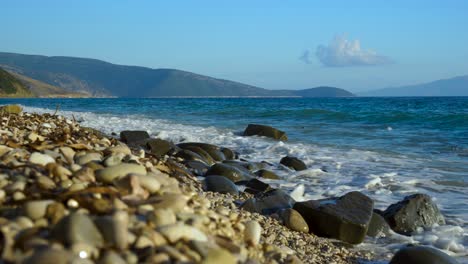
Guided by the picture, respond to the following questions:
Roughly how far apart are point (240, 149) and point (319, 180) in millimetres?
4046

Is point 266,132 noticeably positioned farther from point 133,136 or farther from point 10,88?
point 10,88

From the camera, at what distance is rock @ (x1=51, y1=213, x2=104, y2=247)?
1.80m

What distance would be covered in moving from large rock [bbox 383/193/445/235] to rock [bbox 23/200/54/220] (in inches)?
149

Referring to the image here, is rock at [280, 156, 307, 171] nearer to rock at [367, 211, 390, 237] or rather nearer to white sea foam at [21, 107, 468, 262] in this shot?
white sea foam at [21, 107, 468, 262]

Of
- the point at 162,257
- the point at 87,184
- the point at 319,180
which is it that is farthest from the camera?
the point at 319,180

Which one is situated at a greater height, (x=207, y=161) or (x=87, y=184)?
(x=87, y=184)

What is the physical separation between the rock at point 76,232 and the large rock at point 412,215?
149 inches

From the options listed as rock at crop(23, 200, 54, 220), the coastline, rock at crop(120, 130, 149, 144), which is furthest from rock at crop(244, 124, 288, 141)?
rock at crop(23, 200, 54, 220)

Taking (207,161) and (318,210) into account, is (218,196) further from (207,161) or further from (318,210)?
(207,161)

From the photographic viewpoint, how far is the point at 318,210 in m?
4.65

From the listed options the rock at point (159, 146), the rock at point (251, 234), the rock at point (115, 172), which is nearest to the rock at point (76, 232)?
the rock at point (115, 172)

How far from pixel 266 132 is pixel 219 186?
8.23m

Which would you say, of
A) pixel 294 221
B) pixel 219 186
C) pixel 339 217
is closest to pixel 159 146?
pixel 219 186

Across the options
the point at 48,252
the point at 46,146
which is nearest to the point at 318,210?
the point at 46,146
